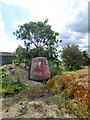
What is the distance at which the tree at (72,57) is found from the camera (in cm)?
1173

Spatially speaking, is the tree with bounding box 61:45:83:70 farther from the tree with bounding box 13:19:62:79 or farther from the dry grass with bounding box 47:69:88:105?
the dry grass with bounding box 47:69:88:105

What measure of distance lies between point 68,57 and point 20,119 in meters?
10.6

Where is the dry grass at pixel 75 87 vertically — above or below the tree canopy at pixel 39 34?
below

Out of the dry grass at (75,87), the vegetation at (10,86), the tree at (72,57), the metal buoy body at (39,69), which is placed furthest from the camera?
the tree at (72,57)

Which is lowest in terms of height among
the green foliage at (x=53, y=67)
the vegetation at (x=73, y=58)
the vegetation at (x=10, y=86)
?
the vegetation at (x=10, y=86)

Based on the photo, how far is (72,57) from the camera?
469 inches

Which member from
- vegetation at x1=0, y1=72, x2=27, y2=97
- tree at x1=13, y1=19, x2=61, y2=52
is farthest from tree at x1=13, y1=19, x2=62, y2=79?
vegetation at x1=0, y1=72, x2=27, y2=97

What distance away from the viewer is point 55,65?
789 cm

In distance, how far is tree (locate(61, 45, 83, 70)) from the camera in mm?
11725

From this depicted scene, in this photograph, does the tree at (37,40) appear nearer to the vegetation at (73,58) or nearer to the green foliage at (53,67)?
the green foliage at (53,67)

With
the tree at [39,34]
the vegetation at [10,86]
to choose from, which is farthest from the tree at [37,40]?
the vegetation at [10,86]

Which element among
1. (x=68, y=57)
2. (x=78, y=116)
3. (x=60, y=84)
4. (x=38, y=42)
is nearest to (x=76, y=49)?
(x=68, y=57)

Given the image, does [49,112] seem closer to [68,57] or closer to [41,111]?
[41,111]

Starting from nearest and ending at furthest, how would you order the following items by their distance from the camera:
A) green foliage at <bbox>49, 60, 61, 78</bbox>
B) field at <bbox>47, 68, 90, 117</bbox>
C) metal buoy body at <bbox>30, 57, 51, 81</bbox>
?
field at <bbox>47, 68, 90, 117</bbox> → metal buoy body at <bbox>30, 57, 51, 81</bbox> → green foliage at <bbox>49, 60, 61, 78</bbox>
